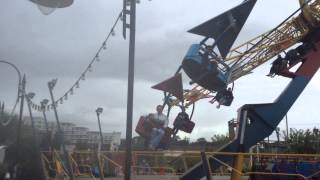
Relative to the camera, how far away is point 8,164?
765 inches

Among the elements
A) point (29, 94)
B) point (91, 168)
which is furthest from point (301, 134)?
point (91, 168)

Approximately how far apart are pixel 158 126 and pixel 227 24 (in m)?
5.29

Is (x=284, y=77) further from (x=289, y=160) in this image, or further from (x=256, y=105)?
(x=289, y=160)

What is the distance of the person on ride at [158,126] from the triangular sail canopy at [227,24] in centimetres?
444

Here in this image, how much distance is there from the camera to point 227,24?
541 inches

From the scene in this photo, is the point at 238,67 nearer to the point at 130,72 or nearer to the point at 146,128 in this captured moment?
the point at 146,128

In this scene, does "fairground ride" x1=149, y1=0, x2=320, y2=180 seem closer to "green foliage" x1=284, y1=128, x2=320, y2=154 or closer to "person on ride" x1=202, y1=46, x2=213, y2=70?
"person on ride" x1=202, y1=46, x2=213, y2=70

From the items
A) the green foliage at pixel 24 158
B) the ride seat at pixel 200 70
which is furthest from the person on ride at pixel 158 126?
the green foliage at pixel 24 158

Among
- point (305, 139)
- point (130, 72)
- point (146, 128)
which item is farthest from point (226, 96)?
point (305, 139)

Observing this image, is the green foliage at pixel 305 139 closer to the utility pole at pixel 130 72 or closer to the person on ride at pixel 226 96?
the person on ride at pixel 226 96

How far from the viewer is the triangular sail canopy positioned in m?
13.5

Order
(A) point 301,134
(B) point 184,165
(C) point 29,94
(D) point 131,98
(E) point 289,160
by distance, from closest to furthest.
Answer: (D) point 131,98, (E) point 289,160, (B) point 184,165, (C) point 29,94, (A) point 301,134

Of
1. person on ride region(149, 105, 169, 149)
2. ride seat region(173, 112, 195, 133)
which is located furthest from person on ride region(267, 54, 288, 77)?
person on ride region(149, 105, 169, 149)

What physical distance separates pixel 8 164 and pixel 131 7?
10977mm
